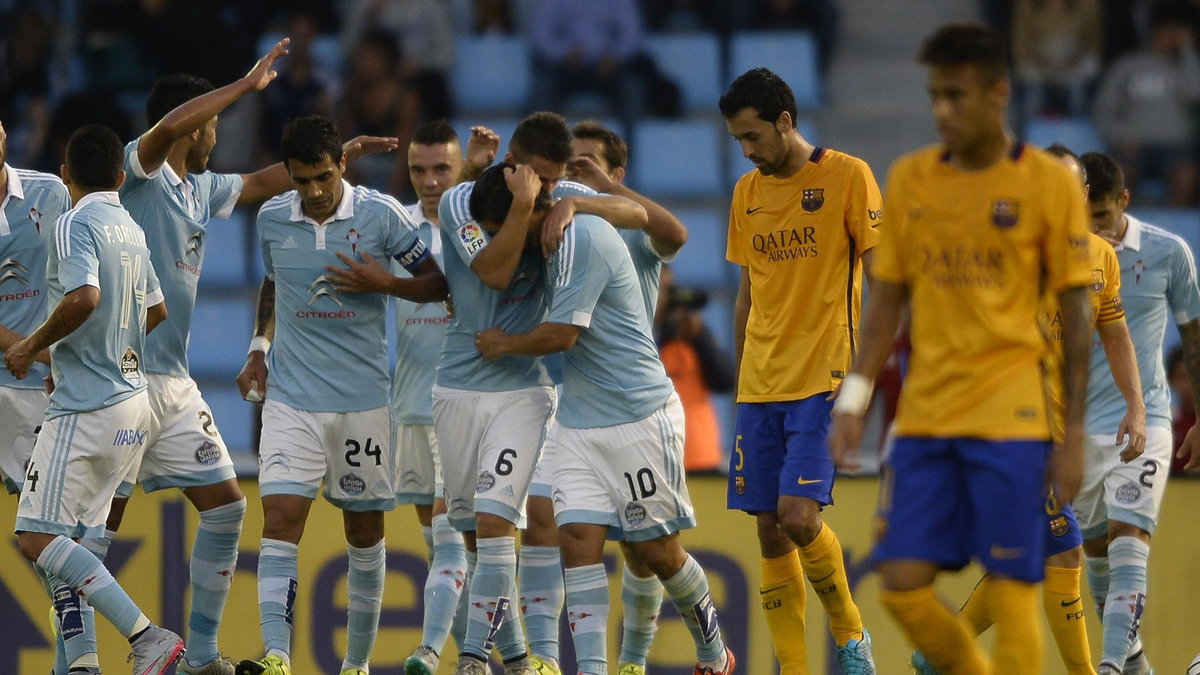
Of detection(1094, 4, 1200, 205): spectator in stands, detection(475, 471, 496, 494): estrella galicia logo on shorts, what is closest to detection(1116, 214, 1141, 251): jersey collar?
detection(475, 471, 496, 494): estrella galicia logo on shorts

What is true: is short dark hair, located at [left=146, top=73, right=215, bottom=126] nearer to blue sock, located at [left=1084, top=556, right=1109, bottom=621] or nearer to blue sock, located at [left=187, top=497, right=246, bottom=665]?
blue sock, located at [left=187, top=497, right=246, bottom=665]

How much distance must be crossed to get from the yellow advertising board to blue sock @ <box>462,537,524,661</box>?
7.36 feet

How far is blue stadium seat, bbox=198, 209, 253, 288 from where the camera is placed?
44.2 feet

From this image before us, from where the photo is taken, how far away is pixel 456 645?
30.9 feet

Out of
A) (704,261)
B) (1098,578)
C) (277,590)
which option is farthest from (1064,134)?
(277,590)

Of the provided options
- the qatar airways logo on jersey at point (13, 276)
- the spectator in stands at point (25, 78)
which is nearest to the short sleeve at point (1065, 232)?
the qatar airways logo on jersey at point (13, 276)

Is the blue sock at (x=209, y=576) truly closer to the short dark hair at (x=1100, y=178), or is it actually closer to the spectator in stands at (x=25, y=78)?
the short dark hair at (x=1100, y=178)

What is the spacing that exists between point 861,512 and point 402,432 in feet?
8.51

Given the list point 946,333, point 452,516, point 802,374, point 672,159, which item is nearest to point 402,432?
point 452,516

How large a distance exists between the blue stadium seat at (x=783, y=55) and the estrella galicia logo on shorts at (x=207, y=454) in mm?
8593

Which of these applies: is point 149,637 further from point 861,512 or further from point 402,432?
point 861,512

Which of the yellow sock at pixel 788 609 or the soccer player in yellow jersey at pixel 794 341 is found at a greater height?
the soccer player in yellow jersey at pixel 794 341

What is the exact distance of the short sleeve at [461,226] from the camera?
7.10 meters

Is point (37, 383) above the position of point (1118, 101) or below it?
below
